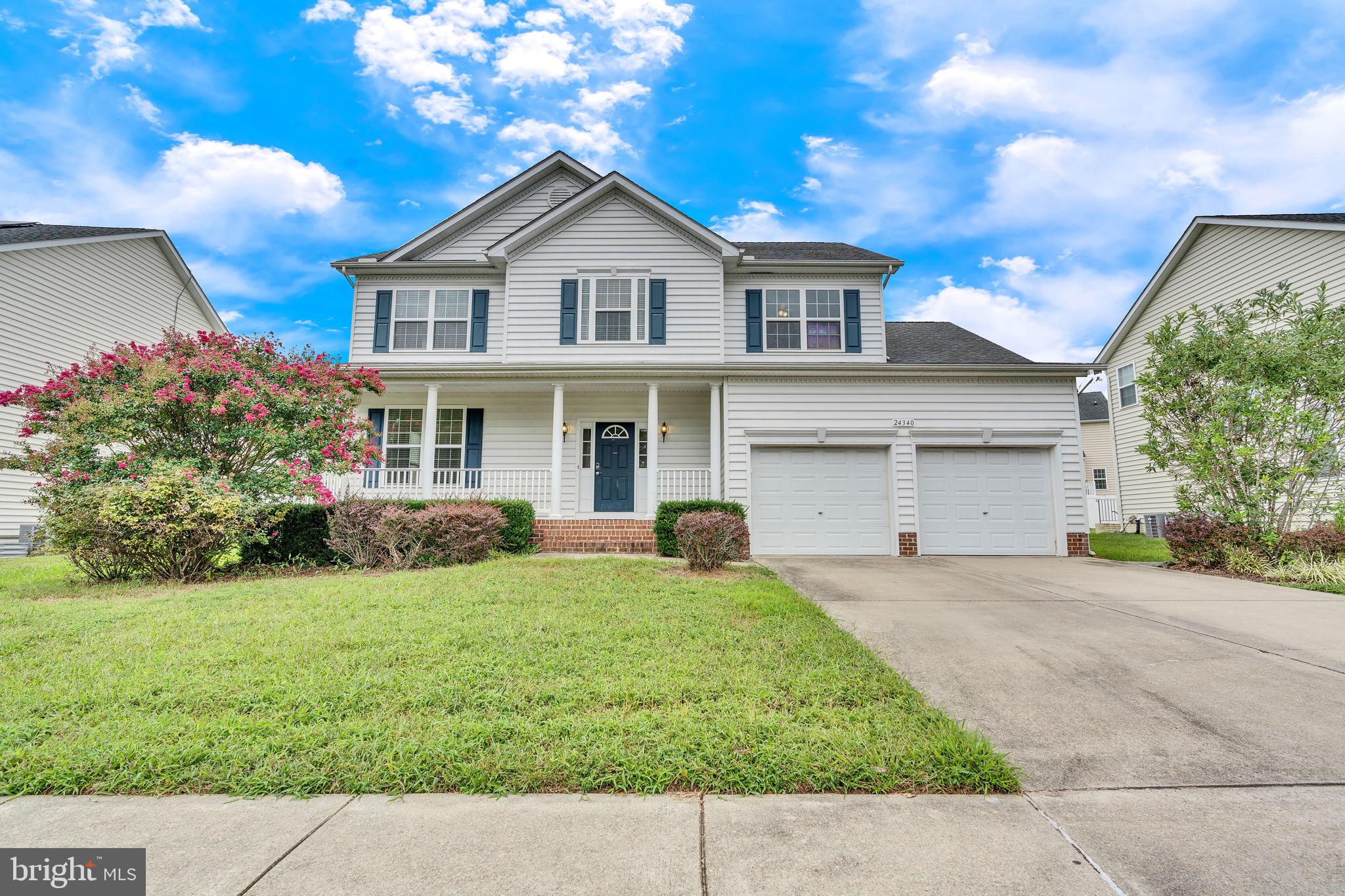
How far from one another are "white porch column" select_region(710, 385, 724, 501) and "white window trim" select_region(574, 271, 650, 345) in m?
Answer: 2.04

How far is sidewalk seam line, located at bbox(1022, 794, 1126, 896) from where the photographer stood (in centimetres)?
166

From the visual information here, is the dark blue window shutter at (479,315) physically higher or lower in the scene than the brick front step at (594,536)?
higher

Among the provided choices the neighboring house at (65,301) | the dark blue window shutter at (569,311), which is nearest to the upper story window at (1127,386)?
the dark blue window shutter at (569,311)

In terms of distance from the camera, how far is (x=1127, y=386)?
694 inches

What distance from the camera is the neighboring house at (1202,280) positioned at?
11945 mm

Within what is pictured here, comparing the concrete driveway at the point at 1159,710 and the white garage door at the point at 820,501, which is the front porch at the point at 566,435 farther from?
the concrete driveway at the point at 1159,710

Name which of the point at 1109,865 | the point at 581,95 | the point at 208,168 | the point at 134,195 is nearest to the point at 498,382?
the point at 581,95

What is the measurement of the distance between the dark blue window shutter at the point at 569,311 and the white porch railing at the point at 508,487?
9.62 feet

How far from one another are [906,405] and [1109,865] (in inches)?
408

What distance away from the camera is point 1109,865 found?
177cm

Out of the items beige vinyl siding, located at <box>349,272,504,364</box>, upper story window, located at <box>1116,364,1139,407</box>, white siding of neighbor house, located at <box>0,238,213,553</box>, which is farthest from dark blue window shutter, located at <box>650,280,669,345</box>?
upper story window, located at <box>1116,364,1139,407</box>

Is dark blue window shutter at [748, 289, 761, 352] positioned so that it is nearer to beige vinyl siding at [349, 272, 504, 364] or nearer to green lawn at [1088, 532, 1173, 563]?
beige vinyl siding at [349, 272, 504, 364]

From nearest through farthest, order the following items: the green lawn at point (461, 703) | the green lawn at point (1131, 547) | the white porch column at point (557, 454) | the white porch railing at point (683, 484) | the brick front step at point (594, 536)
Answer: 1. the green lawn at point (461, 703)
2. the brick front step at point (594, 536)
3. the green lawn at point (1131, 547)
4. the white porch column at point (557, 454)
5. the white porch railing at point (683, 484)

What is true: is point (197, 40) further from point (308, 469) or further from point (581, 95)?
point (308, 469)
